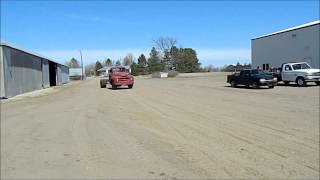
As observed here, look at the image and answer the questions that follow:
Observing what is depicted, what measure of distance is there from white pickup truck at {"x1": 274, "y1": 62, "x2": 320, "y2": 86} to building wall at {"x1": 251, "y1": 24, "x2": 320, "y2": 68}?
45.7 ft

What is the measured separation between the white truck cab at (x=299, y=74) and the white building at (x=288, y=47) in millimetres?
14062

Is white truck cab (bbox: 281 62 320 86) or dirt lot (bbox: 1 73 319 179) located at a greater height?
white truck cab (bbox: 281 62 320 86)

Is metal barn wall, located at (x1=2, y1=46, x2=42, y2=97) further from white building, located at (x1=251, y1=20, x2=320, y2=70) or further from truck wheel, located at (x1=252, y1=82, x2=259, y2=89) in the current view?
white building, located at (x1=251, y1=20, x2=320, y2=70)

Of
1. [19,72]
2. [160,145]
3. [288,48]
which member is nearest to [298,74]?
[19,72]

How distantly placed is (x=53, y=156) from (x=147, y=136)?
3432 millimetres

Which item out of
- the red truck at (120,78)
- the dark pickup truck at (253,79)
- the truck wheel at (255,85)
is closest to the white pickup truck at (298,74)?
the dark pickup truck at (253,79)

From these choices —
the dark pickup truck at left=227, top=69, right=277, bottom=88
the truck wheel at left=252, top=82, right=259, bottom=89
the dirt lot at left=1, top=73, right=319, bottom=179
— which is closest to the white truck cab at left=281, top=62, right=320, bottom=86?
the dark pickup truck at left=227, top=69, right=277, bottom=88

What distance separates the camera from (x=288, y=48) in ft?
198

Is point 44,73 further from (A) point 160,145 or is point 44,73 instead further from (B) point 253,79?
(A) point 160,145

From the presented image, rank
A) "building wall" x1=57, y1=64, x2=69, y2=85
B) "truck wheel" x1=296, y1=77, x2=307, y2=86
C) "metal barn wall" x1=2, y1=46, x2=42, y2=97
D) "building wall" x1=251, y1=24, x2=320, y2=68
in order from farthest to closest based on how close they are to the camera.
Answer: "building wall" x1=57, y1=64, x2=69, y2=85
"building wall" x1=251, y1=24, x2=320, y2=68
"truck wheel" x1=296, y1=77, x2=307, y2=86
"metal barn wall" x1=2, y1=46, x2=42, y2=97

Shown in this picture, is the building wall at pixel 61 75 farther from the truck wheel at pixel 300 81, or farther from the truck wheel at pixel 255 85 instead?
the truck wheel at pixel 300 81

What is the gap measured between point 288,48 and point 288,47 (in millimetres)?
135

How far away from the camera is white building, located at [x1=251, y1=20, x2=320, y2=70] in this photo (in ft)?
177

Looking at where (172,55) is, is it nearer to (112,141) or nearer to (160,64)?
(160,64)
